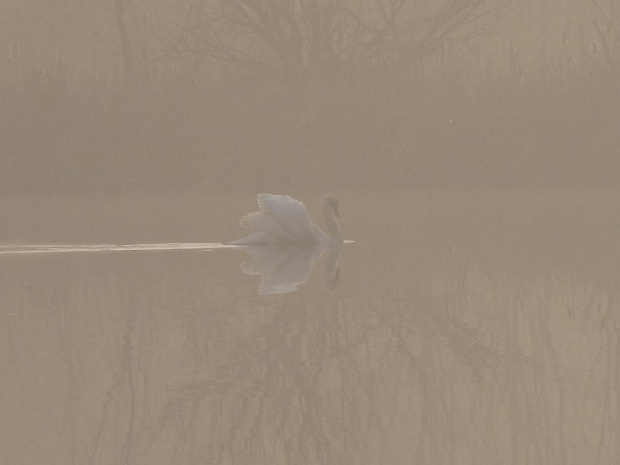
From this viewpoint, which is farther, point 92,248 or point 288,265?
point 92,248

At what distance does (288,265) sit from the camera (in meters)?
8.83

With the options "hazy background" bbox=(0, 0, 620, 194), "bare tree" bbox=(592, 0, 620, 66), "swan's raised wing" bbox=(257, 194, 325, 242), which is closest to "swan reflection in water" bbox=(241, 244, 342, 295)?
"swan's raised wing" bbox=(257, 194, 325, 242)

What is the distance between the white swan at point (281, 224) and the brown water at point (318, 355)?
14.0 inches

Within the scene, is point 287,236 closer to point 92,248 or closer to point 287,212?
point 287,212

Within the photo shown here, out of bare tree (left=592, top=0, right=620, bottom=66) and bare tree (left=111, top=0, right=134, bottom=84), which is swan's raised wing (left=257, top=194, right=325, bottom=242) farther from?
bare tree (left=592, top=0, right=620, bottom=66)

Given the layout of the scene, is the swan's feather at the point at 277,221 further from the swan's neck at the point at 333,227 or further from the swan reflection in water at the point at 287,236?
the swan's neck at the point at 333,227

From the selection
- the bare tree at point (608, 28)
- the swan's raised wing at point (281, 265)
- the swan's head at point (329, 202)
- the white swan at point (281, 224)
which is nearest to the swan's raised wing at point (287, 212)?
the white swan at point (281, 224)

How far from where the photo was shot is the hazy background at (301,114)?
53.7 ft

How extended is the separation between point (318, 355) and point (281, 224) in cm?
480

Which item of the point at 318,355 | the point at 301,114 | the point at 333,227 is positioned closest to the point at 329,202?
the point at 333,227

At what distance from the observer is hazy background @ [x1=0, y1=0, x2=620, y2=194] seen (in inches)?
644

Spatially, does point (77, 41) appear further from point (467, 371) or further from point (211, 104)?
point (467, 371)

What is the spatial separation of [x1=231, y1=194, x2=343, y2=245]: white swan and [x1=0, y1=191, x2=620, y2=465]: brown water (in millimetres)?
356

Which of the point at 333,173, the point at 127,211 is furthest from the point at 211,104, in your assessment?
the point at 127,211
